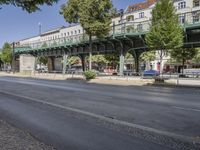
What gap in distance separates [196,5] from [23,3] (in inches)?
2587

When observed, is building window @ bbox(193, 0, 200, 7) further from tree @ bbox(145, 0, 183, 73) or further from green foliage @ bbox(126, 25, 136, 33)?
tree @ bbox(145, 0, 183, 73)

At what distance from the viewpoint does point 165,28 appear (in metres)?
36.2

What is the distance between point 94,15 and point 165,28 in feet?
35.7

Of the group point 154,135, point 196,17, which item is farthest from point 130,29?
point 154,135

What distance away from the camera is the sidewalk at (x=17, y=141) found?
6203mm

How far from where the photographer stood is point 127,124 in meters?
9.00

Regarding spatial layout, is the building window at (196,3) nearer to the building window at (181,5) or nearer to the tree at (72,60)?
the building window at (181,5)

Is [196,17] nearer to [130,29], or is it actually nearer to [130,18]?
[130,29]

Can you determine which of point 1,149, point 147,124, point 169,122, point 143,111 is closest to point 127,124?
point 147,124

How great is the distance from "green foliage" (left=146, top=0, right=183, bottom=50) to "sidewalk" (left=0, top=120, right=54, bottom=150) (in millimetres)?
30010

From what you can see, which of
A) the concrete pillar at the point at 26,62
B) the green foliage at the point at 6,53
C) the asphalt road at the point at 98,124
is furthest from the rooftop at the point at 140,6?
the asphalt road at the point at 98,124

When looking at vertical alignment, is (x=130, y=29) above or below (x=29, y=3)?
above

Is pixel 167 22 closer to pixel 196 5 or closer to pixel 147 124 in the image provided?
pixel 147 124

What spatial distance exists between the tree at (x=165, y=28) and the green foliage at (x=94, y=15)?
856 centimetres
